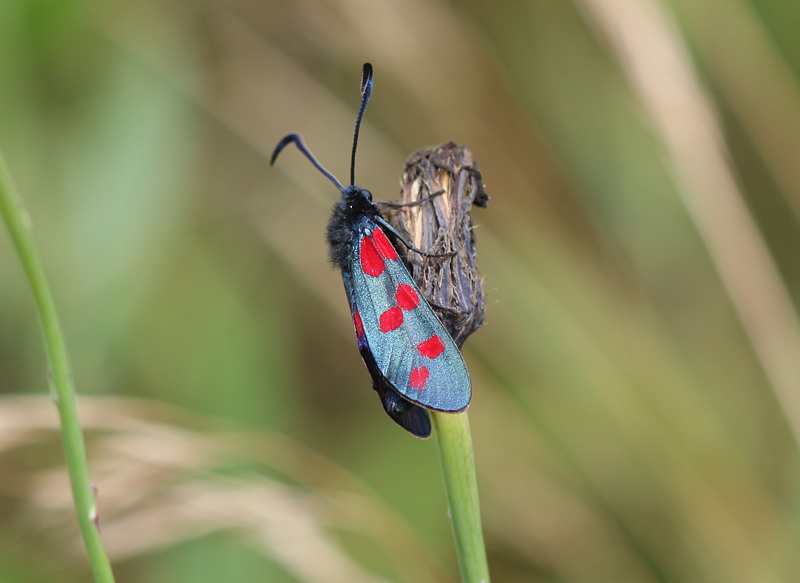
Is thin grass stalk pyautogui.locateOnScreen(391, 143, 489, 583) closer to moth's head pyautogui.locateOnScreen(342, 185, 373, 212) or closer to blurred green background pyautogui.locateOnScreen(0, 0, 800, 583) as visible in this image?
moth's head pyautogui.locateOnScreen(342, 185, 373, 212)

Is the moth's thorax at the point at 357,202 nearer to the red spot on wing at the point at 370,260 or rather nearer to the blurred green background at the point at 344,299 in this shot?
the red spot on wing at the point at 370,260

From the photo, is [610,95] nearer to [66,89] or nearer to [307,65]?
[307,65]

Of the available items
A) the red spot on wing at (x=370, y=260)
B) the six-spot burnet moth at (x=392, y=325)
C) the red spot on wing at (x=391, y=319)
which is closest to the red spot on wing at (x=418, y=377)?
the six-spot burnet moth at (x=392, y=325)

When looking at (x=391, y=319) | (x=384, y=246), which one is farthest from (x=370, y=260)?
(x=391, y=319)

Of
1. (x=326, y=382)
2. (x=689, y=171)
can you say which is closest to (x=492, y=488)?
(x=326, y=382)

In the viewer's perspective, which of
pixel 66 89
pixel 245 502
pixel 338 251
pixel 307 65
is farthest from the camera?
pixel 307 65

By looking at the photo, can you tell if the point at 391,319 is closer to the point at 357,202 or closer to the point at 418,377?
the point at 418,377
